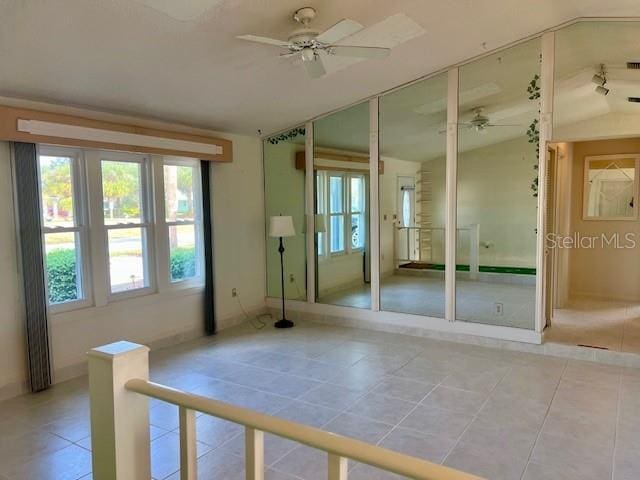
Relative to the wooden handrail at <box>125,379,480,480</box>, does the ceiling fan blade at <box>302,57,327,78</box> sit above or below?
above

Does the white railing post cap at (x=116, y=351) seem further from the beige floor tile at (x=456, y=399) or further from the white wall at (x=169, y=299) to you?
the white wall at (x=169, y=299)

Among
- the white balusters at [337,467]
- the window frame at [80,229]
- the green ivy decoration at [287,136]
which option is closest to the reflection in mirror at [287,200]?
the green ivy decoration at [287,136]

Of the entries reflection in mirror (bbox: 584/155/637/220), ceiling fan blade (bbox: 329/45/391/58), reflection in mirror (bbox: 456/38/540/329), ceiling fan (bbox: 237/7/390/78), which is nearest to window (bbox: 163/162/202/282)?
ceiling fan (bbox: 237/7/390/78)

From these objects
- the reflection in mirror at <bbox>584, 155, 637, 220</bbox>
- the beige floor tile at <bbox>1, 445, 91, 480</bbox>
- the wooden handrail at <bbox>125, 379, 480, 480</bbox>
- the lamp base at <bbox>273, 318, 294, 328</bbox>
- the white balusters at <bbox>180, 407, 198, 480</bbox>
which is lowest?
the beige floor tile at <bbox>1, 445, 91, 480</bbox>

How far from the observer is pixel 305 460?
273cm

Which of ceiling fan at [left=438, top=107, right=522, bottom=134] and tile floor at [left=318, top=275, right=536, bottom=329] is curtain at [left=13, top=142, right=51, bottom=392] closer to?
tile floor at [left=318, top=275, right=536, bottom=329]

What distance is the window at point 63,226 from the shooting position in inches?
154

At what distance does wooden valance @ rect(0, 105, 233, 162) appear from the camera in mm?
3518

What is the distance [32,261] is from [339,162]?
138 inches

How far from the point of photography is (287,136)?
19.7 ft

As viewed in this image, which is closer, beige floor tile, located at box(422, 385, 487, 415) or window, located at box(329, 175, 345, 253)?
beige floor tile, located at box(422, 385, 487, 415)

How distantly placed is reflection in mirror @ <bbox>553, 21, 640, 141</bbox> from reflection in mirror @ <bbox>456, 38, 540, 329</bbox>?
25cm

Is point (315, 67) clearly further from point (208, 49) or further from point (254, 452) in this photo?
point (254, 452)

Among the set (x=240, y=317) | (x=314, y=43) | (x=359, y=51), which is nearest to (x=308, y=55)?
(x=314, y=43)
